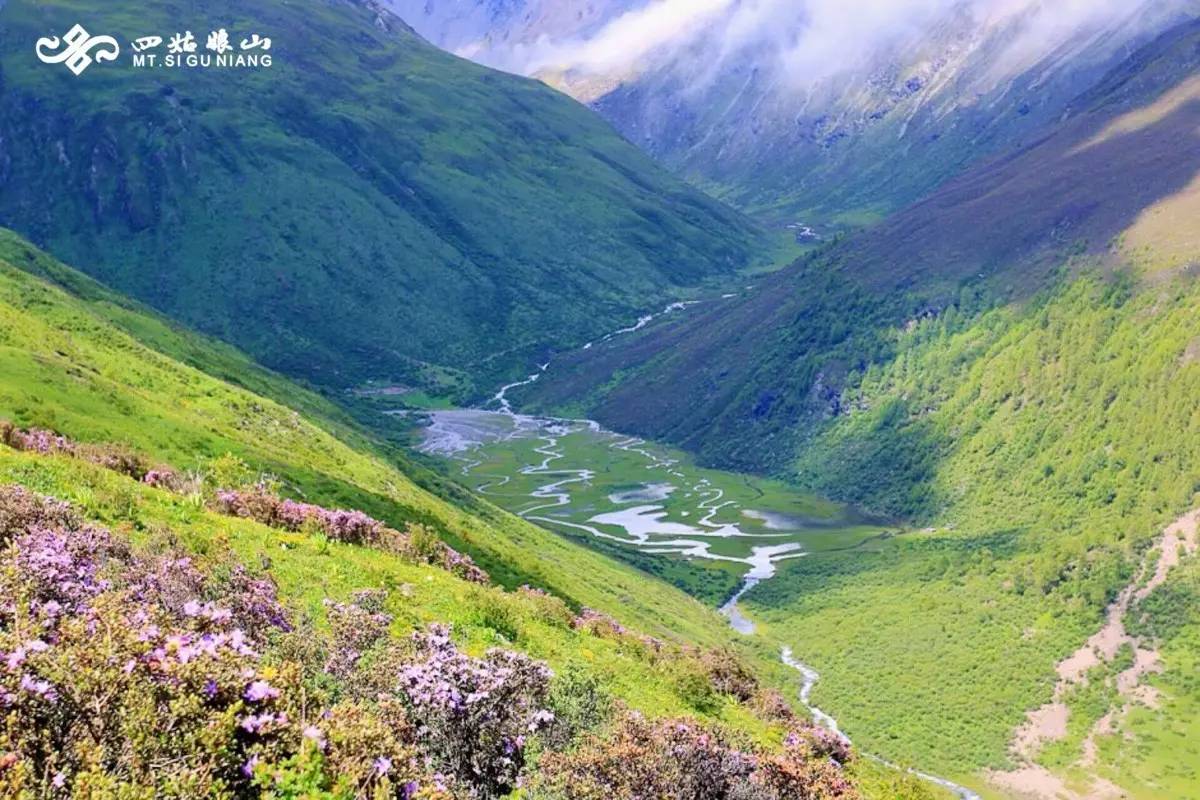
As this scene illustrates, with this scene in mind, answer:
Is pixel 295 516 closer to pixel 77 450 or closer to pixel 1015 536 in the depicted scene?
pixel 77 450

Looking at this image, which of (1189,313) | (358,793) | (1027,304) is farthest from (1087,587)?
(358,793)

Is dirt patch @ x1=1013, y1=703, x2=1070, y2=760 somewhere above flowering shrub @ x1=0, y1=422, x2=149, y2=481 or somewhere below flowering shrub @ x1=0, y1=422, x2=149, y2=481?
below

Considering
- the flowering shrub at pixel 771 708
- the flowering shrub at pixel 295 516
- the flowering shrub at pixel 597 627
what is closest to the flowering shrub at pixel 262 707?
the flowering shrub at pixel 295 516

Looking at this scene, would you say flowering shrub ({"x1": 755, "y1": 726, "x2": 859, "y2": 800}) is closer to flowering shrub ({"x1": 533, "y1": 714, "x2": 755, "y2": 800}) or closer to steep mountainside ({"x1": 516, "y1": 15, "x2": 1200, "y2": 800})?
flowering shrub ({"x1": 533, "y1": 714, "x2": 755, "y2": 800})

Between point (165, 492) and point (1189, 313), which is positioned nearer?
point (165, 492)

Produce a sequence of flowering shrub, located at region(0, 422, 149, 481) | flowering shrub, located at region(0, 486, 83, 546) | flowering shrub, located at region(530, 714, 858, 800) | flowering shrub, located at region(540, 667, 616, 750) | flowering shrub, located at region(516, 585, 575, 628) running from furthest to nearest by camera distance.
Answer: flowering shrub, located at region(516, 585, 575, 628), flowering shrub, located at region(0, 422, 149, 481), flowering shrub, located at region(0, 486, 83, 546), flowering shrub, located at region(540, 667, 616, 750), flowering shrub, located at region(530, 714, 858, 800)

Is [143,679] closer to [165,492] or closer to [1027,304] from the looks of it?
[165,492]

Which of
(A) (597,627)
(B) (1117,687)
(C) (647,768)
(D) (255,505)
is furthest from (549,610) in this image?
(B) (1117,687)

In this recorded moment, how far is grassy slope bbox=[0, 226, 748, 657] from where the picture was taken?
56.7 metres

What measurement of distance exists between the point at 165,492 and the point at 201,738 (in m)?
25.6

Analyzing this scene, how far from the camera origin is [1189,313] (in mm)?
160500

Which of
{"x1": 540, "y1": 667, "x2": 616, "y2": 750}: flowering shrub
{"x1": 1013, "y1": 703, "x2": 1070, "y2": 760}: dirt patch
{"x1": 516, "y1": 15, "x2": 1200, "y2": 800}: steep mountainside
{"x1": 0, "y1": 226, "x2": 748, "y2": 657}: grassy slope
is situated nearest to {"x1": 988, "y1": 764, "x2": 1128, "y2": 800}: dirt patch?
{"x1": 516, "y1": 15, "x2": 1200, "y2": 800}: steep mountainside

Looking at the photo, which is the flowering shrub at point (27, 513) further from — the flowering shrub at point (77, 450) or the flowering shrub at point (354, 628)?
the flowering shrub at point (77, 450)

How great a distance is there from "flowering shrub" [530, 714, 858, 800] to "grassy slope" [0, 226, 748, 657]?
136ft
